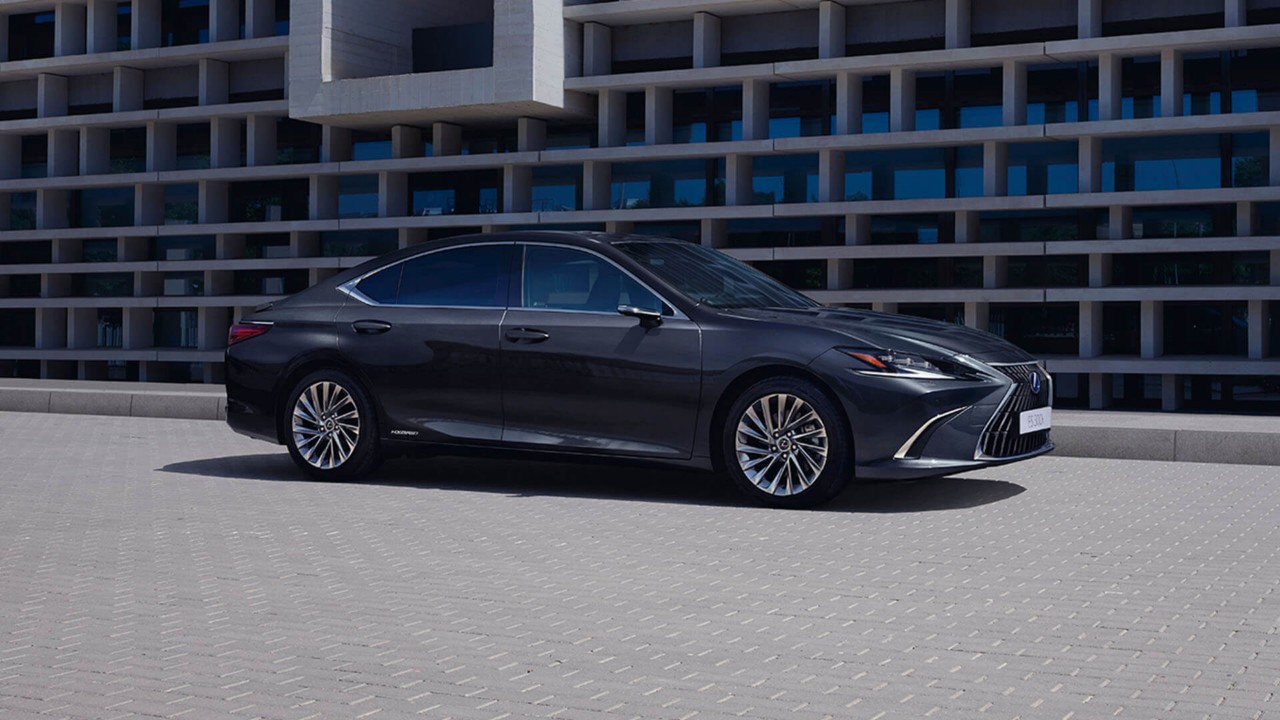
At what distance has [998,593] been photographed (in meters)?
6.67

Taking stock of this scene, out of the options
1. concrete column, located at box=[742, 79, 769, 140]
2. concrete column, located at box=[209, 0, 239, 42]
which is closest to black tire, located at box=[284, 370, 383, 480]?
concrete column, located at box=[742, 79, 769, 140]

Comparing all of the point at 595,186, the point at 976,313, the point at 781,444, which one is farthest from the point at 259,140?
the point at 781,444

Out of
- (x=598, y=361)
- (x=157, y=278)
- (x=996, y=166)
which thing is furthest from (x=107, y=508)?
(x=157, y=278)

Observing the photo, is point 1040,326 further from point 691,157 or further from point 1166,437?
point 1166,437

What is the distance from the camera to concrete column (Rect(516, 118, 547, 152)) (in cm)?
2109

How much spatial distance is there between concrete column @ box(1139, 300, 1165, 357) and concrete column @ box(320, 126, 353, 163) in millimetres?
10838

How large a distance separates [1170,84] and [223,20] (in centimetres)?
1336

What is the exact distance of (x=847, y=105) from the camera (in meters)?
19.1

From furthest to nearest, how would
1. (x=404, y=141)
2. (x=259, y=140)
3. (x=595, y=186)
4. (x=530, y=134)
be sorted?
1. (x=259, y=140)
2. (x=404, y=141)
3. (x=530, y=134)
4. (x=595, y=186)

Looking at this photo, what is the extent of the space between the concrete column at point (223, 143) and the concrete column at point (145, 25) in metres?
1.76

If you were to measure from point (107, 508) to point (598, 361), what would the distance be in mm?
2965

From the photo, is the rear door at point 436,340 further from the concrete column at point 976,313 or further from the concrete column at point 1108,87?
the concrete column at point 1108,87

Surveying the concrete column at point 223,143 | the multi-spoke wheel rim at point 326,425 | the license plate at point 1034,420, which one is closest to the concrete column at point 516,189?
the concrete column at point 223,143

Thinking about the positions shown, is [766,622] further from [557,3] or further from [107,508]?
[557,3]
